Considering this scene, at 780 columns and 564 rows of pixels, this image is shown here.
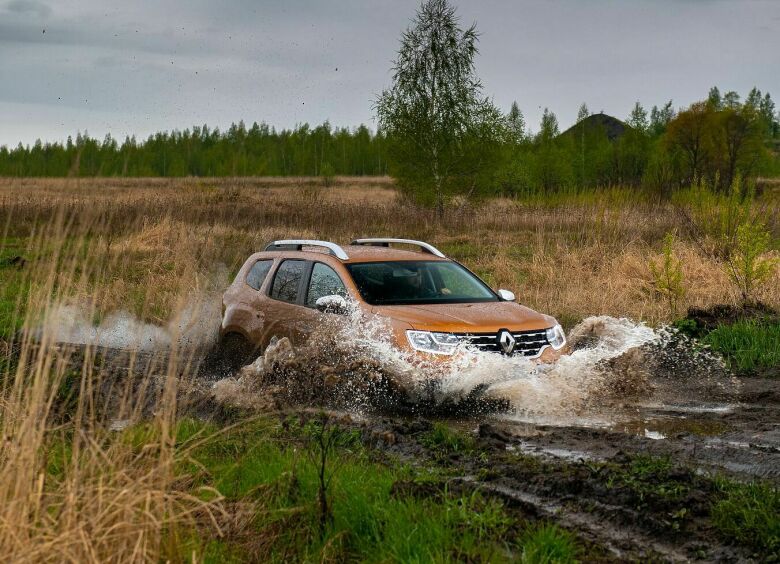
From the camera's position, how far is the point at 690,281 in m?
16.6

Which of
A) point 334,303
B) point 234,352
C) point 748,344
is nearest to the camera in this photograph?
point 334,303

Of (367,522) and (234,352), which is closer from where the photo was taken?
(367,522)

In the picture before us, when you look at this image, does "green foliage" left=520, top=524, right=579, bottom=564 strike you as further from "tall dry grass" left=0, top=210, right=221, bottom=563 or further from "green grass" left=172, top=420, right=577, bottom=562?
"tall dry grass" left=0, top=210, right=221, bottom=563

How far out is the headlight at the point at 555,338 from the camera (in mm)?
9312

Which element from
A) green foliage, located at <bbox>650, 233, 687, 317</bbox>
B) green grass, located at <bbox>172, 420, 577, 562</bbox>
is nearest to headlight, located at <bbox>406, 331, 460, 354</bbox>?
green grass, located at <bbox>172, 420, 577, 562</bbox>

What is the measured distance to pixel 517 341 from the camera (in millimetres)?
8945

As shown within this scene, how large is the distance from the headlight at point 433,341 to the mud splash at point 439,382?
0.38ft

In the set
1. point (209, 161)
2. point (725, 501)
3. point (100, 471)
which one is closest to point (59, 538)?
point (100, 471)

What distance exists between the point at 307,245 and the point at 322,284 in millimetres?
1211

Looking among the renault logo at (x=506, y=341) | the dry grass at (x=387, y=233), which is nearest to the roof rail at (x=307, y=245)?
the dry grass at (x=387, y=233)

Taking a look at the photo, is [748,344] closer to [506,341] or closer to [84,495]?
[506,341]

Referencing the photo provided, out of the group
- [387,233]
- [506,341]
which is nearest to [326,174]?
[387,233]

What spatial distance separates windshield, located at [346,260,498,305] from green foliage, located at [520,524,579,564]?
466 centimetres

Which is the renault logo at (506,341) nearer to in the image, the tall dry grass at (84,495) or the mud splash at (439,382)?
the mud splash at (439,382)
